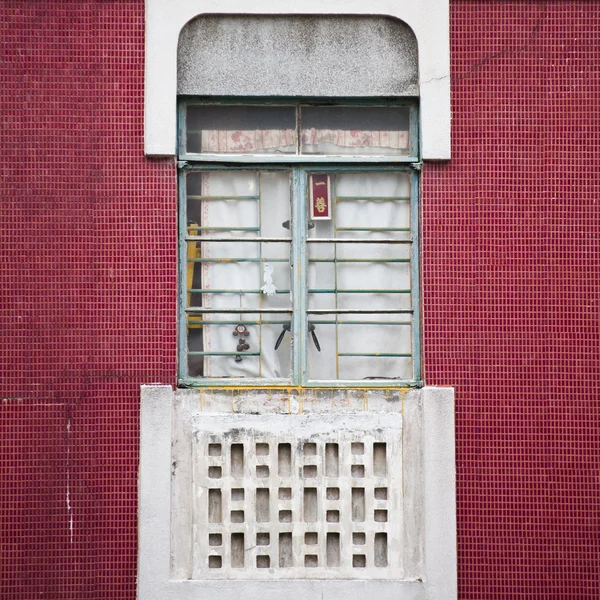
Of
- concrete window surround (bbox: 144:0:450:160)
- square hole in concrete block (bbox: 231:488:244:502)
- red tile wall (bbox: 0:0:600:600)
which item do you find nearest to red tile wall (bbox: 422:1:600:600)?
red tile wall (bbox: 0:0:600:600)

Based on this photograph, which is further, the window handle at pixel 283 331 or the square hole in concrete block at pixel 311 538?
the window handle at pixel 283 331

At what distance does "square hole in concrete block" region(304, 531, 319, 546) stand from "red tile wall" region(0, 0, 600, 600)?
39.4 inches

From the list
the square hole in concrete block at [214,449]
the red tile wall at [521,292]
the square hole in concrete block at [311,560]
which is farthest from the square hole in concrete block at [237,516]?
the red tile wall at [521,292]

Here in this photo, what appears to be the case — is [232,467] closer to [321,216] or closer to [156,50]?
[321,216]

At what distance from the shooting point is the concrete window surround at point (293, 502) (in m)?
6.08

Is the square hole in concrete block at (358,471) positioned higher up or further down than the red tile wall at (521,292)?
further down


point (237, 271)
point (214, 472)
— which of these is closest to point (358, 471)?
point (214, 472)

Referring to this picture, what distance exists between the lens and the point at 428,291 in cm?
629

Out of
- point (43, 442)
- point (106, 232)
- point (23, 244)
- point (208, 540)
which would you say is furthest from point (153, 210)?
point (208, 540)

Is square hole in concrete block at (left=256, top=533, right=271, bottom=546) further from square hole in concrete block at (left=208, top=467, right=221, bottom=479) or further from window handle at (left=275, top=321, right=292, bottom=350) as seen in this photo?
window handle at (left=275, top=321, right=292, bottom=350)

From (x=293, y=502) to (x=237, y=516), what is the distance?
406mm

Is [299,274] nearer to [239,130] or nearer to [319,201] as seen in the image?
[319,201]

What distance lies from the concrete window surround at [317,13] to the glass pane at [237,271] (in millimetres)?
528

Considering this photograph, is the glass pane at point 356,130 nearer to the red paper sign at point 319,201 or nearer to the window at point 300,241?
the window at point 300,241
